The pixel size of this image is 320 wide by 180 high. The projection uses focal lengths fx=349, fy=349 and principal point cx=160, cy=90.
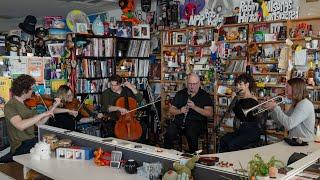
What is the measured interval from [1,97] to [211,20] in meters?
3.26

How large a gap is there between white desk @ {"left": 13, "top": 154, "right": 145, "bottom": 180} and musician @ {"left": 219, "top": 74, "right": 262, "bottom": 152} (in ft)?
6.21

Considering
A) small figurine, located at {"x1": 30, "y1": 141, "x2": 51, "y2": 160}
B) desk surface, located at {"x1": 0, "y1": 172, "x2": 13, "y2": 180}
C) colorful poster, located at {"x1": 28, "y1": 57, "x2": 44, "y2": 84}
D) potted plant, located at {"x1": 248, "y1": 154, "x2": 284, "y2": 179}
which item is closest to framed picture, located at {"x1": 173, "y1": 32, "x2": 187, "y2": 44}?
colorful poster, located at {"x1": 28, "y1": 57, "x2": 44, "y2": 84}

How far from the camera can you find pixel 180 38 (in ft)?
18.9

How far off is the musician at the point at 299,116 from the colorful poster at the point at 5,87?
3.40 metres

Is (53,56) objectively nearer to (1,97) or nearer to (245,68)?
(1,97)

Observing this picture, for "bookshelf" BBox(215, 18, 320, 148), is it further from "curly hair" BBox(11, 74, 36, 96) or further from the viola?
"curly hair" BBox(11, 74, 36, 96)

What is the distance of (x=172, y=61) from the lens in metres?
5.87

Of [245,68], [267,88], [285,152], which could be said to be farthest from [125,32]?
[285,152]

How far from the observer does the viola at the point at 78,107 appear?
15.3 ft

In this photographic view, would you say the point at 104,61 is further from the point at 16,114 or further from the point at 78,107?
the point at 16,114

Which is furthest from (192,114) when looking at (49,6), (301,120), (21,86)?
(49,6)

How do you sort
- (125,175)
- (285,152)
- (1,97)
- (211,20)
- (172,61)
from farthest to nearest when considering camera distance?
(172,61) < (211,20) < (1,97) < (285,152) < (125,175)

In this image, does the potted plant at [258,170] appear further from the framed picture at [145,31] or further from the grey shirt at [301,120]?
the framed picture at [145,31]

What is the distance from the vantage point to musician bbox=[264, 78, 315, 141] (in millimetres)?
3271
